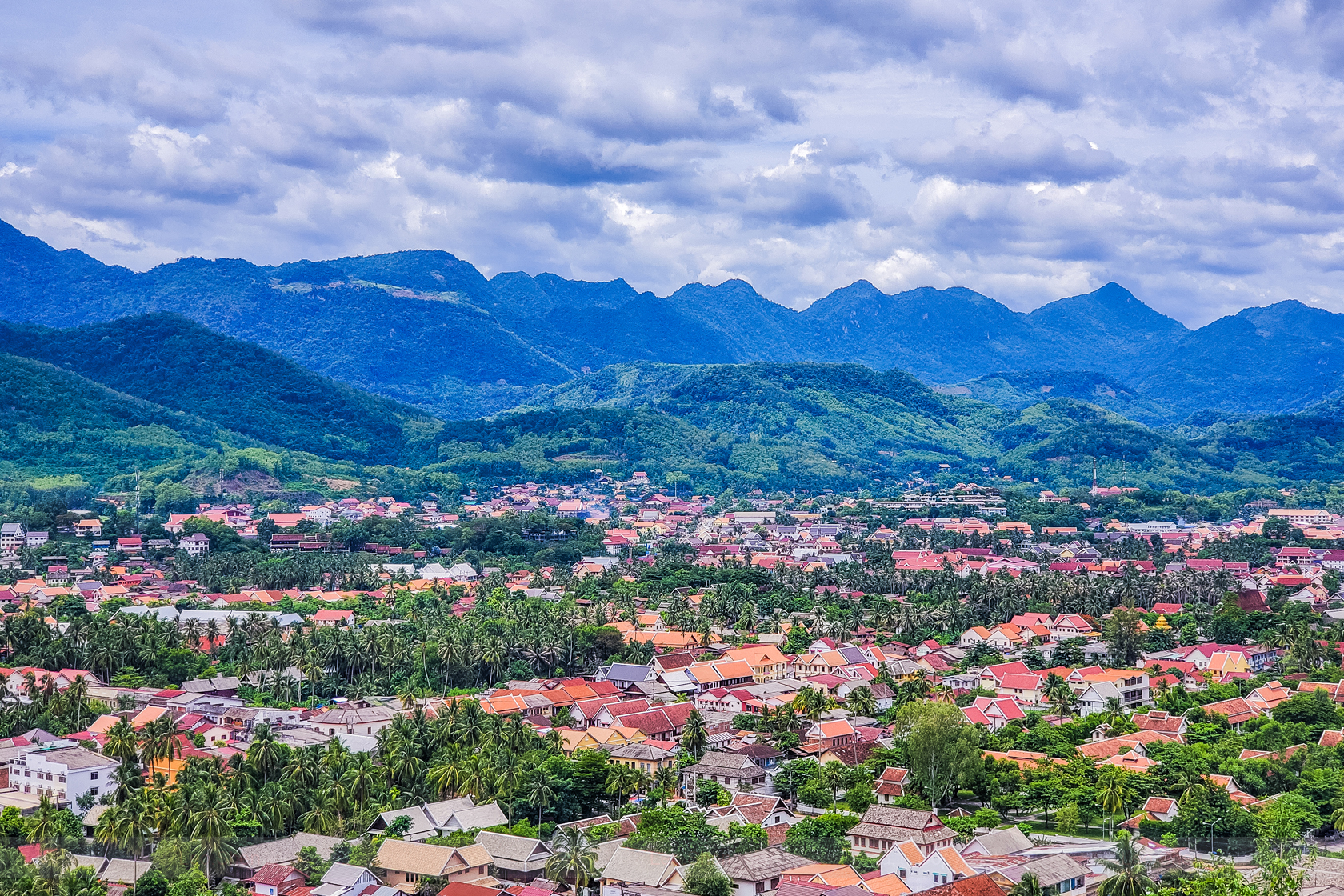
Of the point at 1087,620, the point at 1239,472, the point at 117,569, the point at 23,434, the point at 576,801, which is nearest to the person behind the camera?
the point at 576,801

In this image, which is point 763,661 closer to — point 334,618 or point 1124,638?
point 1124,638

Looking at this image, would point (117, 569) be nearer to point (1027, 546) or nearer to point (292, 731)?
point (292, 731)

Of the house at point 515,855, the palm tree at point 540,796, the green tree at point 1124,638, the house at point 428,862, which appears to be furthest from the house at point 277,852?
the green tree at point 1124,638

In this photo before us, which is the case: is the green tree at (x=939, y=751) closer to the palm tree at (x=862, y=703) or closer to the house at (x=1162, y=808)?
the house at (x=1162, y=808)

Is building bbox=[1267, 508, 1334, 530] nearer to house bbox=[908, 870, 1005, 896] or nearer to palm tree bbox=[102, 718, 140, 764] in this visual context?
house bbox=[908, 870, 1005, 896]

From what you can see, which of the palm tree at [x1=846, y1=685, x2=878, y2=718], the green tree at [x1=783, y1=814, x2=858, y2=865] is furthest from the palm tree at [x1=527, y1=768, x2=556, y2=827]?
the palm tree at [x1=846, y1=685, x2=878, y2=718]

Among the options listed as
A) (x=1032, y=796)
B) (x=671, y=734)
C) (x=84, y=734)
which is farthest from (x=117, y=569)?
(x=1032, y=796)

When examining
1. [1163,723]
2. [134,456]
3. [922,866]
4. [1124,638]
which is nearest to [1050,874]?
[922,866]
